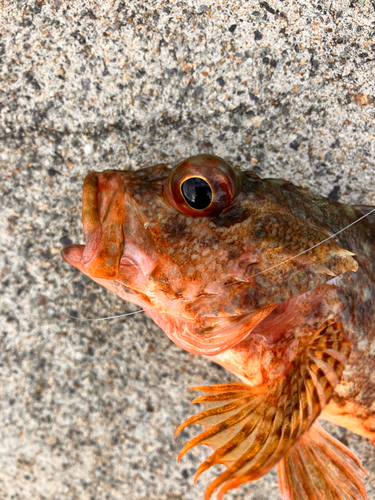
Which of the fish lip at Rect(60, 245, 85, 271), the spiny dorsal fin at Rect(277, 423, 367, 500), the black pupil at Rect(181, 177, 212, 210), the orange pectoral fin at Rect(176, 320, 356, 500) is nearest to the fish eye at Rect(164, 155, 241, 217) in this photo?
the black pupil at Rect(181, 177, 212, 210)

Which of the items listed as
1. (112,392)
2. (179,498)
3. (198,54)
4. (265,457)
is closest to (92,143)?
(198,54)

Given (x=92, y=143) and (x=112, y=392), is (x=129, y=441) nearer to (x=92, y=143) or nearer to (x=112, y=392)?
(x=112, y=392)

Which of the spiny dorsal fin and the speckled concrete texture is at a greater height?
the speckled concrete texture

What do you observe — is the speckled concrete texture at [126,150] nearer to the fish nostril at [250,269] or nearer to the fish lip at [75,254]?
the fish lip at [75,254]

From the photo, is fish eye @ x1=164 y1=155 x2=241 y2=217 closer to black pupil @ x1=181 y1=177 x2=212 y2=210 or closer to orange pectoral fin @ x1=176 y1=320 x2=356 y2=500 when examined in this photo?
black pupil @ x1=181 y1=177 x2=212 y2=210

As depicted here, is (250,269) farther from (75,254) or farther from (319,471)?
(319,471)
